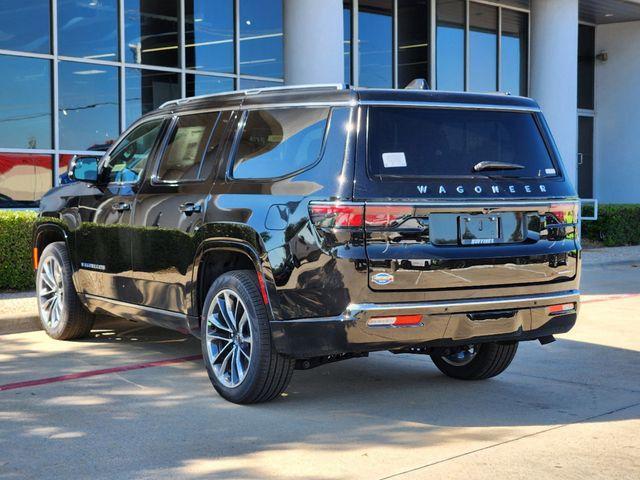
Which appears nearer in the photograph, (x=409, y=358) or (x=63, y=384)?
(x=63, y=384)

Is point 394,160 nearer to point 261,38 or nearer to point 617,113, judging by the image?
point 261,38

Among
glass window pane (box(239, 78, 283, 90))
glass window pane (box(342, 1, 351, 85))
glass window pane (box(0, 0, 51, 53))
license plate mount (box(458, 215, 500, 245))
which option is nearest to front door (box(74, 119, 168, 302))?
license plate mount (box(458, 215, 500, 245))

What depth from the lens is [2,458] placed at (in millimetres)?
5363

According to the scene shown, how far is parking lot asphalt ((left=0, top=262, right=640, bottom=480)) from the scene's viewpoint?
204 inches

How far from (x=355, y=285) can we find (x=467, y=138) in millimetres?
1257

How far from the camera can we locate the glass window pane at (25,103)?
53.2ft

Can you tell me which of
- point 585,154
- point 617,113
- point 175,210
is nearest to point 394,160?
point 175,210

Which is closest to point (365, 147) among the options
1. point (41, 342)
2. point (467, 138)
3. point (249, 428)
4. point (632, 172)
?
point (467, 138)

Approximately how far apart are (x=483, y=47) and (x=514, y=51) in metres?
1.44

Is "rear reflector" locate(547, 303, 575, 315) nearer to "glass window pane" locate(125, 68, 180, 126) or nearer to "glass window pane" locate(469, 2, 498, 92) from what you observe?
"glass window pane" locate(125, 68, 180, 126)

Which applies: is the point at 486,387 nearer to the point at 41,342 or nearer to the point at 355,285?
the point at 355,285

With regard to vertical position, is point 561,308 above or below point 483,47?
below

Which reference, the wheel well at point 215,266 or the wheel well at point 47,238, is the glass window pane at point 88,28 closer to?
the wheel well at point 47,238

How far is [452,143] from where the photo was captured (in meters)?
6.32
